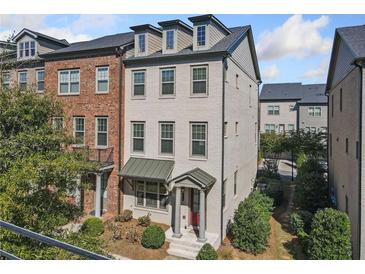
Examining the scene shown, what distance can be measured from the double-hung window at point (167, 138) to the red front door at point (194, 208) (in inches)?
96.3

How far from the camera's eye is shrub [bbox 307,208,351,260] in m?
11.2

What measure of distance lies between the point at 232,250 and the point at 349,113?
8.26 metres

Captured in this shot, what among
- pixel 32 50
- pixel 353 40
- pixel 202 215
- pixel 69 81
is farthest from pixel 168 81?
pixel 32 50

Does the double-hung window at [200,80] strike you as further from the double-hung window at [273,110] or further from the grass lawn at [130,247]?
the double-hung window at [273,110]

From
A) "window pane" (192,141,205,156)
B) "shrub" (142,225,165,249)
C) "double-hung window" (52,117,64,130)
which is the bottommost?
"shrub" (142,225,165,249)

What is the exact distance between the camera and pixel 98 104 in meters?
16.9

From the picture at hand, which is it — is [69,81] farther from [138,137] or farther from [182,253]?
[182,253]

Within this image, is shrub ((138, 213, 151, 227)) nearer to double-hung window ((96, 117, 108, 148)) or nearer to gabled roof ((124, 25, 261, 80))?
double-hung window ((96, 117, 108, 148))

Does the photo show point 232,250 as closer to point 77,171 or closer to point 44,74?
point 77,171

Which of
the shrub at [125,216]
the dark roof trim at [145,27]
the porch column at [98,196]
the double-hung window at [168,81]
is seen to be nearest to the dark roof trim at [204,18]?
the dark roof trim at [145,27]

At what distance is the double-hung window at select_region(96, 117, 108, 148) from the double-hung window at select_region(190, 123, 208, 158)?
525cm

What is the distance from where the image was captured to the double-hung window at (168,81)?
15.4m

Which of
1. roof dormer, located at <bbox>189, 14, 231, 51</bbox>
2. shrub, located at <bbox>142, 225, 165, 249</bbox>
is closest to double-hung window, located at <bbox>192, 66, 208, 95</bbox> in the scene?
roof dormer, located at <bbox>189, 14, 231, 51</bbox>

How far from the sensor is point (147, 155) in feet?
52.7
